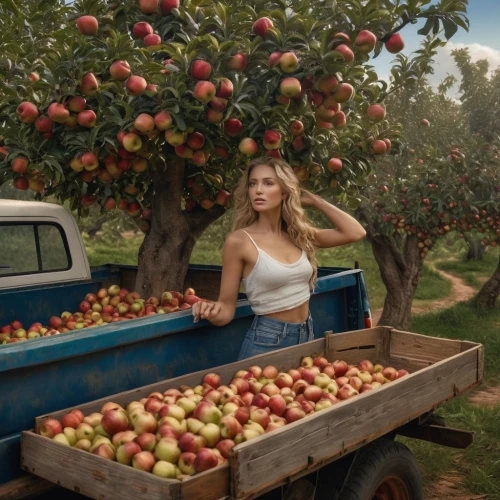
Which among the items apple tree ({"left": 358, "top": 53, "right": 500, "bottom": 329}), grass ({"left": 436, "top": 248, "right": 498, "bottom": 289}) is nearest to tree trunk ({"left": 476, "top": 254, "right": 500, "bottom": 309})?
apple tree ({"left": 358, "top": 53, "right": 500, "bottom": 329})

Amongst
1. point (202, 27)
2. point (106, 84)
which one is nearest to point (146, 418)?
point (106, 84)

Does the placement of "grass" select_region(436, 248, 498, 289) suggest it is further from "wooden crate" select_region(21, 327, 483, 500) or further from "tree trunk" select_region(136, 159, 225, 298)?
"wooden crate" select_region(21, 327, 483, 500)

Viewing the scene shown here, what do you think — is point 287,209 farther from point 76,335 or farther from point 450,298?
point 450,298

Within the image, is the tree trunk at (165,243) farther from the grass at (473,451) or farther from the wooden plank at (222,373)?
the grass at (473,451)

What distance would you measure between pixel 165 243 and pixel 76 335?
2544 mm

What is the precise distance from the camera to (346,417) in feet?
9.10

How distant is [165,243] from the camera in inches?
210

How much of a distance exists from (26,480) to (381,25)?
140 inches

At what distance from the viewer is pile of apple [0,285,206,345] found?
4226mm

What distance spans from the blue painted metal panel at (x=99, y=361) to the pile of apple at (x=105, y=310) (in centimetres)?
73

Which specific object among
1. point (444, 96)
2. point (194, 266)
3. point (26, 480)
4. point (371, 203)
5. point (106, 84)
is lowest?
point (26, 480)

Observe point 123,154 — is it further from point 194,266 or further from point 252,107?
point 194,266

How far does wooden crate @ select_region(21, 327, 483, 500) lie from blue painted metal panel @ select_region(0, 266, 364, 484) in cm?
10

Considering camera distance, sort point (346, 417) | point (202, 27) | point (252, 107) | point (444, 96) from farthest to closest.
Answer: point (444, 96), point (202, 27), point (252, 107), point (346, 417)
